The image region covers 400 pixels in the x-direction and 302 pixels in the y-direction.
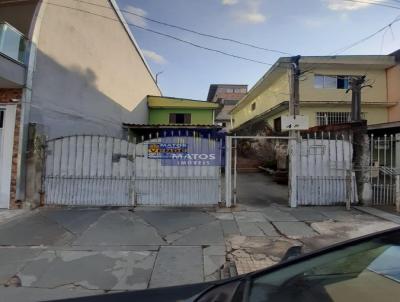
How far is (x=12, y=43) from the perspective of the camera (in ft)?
29.3

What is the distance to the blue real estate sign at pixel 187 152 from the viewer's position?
995cm

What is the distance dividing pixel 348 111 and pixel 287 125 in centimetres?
1253

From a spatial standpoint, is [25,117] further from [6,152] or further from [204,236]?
[204,236]

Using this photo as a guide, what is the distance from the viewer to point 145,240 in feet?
22.6

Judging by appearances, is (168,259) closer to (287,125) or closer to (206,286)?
(206,286)

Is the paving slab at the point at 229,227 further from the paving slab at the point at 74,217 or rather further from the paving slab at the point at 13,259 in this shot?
the paving slab at the point at 13,259

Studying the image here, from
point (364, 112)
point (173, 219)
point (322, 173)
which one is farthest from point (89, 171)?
point (364, 112)

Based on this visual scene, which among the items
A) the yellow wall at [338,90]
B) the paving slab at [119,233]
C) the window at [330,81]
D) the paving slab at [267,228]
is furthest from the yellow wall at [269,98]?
the paving slab at [119,233]

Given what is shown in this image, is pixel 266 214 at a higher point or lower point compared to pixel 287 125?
lower

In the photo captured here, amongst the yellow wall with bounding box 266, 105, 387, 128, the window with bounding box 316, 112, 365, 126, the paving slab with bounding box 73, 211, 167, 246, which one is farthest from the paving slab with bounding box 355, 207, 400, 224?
the window with bounding box 316, 112, 365, 126

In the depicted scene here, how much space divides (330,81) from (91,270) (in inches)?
749

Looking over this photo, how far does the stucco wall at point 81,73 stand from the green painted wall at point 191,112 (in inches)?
213

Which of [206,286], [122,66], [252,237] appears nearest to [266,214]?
[252,237]

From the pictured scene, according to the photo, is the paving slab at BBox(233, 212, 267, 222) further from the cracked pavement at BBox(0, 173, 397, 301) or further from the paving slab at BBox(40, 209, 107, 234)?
the paving slab at BBox(40, 209, 107, 234)
